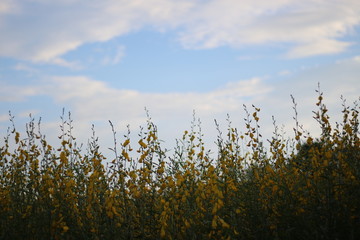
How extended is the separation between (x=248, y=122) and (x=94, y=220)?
2.57 metres

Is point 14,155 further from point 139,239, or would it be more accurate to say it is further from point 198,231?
point 198,231

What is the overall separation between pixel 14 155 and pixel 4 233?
176cm

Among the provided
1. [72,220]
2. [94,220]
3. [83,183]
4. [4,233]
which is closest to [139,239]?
[94,220]

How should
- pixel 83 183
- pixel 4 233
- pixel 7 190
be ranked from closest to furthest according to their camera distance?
pixel 4 233 → pixel 83 183 → pixel 7 190

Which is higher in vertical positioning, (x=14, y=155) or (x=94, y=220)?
(x=14, y=155)

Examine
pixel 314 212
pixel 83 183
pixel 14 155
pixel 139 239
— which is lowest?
pixel 139 239

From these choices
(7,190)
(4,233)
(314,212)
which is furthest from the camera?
(7,190)

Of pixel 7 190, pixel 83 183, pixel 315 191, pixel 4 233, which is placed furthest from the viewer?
pixel 7 190

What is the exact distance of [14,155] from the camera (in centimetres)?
624

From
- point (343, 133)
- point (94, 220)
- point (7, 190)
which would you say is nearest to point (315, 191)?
point (343, 133)

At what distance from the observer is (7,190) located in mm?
5902

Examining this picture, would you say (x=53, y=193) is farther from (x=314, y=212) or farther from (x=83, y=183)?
(x=314, y=212)

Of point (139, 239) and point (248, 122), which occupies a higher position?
point (248, 122)

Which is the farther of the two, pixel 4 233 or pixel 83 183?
pixel 83 183
